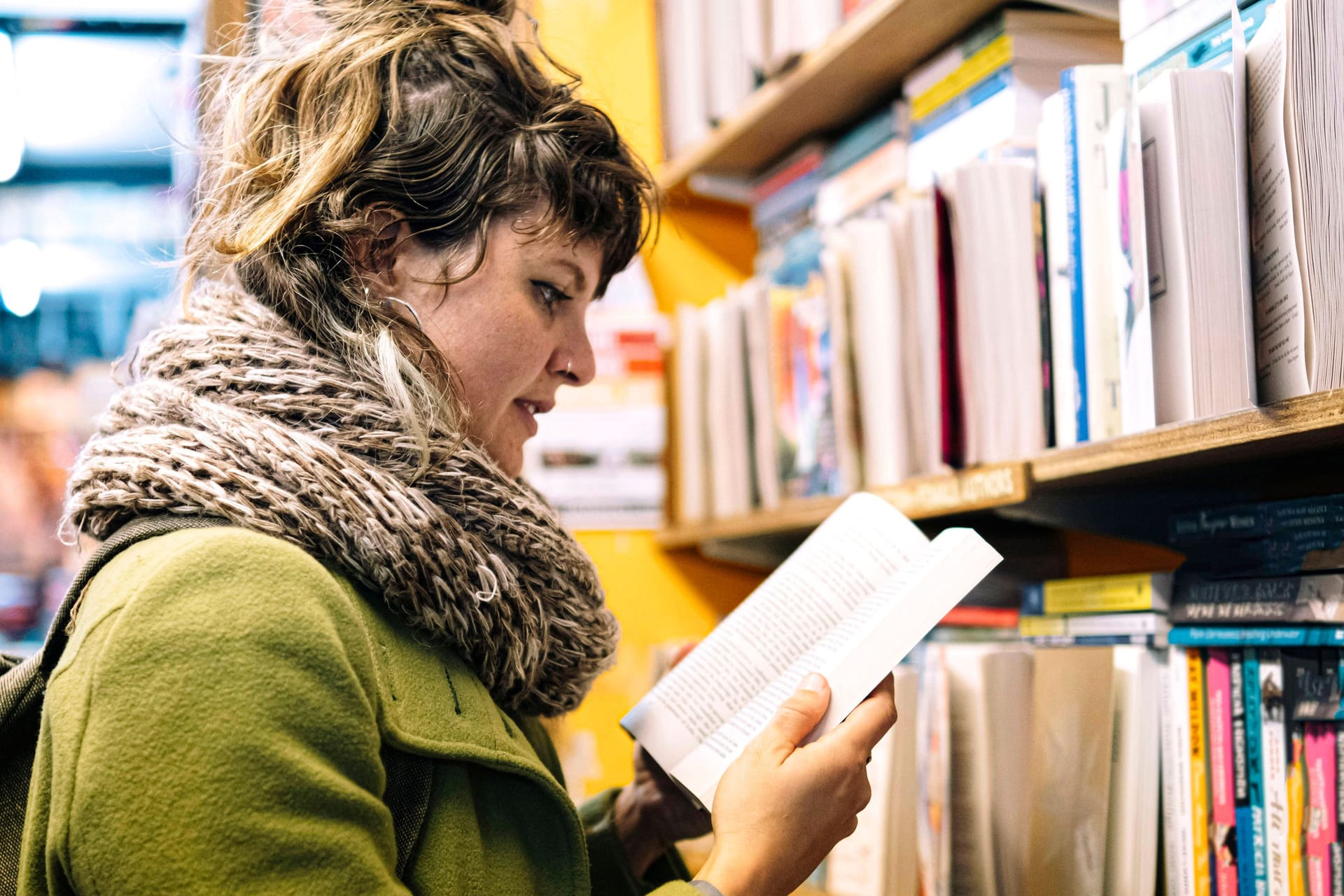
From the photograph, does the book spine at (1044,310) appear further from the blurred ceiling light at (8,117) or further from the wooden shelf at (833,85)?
the blurred ceiling light at (8,117)

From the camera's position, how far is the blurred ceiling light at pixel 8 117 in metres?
2.10

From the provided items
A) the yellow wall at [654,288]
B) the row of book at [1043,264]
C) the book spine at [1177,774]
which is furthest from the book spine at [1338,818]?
the yellow wall at [654,288]

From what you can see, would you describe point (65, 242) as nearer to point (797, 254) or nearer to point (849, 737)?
point (797, 254)

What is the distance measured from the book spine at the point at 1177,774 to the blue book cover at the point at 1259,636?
0.02 m

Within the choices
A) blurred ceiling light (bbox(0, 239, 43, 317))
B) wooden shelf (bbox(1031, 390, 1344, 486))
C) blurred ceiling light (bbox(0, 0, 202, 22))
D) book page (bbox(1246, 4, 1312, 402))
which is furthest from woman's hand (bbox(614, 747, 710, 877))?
blurred ceiling light (bbox(0, 0, 202, 22))

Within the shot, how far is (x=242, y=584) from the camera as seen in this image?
0.59 m

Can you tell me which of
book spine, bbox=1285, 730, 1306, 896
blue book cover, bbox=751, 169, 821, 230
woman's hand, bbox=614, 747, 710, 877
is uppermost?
blue book cover, bbox=751, 169, 821, 230

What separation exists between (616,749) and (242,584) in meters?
1.19

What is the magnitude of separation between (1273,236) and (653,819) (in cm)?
72

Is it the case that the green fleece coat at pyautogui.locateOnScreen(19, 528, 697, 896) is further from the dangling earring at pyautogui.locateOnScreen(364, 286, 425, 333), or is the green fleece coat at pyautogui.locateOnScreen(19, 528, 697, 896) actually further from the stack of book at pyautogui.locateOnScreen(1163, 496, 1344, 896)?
the stack of book at pyautogui.locateOnScreen(1163, 496, 1344, 896)

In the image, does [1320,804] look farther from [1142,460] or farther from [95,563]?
[95,563]

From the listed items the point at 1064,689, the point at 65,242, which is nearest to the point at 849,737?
the point at 1064,689

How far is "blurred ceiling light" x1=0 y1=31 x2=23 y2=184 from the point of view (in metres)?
2.10

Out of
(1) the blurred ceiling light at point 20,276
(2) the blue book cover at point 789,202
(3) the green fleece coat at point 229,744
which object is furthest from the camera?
(1) the blurred ceiling light at point 20,276
